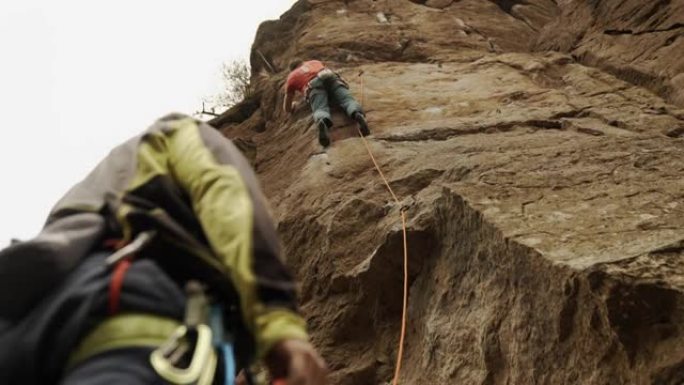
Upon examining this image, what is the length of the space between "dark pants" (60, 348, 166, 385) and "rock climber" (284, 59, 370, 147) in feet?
24.0

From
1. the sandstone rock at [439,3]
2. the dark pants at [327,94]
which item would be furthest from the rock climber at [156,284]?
the sandstone rock at [439,3]

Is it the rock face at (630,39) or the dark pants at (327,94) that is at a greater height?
the dark pants at (327,94)

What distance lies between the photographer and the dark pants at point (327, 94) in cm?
957

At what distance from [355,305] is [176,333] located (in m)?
4.01

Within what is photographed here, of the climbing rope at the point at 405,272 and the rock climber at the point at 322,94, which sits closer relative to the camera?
the climbing rope at the point at 405,272

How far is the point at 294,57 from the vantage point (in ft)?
43.1

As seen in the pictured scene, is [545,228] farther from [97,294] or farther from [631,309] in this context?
[97,294]

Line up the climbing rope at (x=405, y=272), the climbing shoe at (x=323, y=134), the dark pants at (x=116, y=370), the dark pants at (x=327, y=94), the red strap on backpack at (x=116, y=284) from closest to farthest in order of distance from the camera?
the dark pants at (x=116, y=370), the red strap on backpack at (x=116, y=284), the climbing rope at (x=405, y=272), the climbing shoe at (x=323, y=134), the dark pants at (x=327, y=94)

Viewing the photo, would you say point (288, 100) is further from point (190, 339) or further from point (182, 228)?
point (190, 339)

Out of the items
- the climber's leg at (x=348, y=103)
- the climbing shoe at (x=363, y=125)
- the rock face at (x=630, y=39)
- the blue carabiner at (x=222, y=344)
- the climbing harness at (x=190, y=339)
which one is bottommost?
the rock face at (x=630, y=39)

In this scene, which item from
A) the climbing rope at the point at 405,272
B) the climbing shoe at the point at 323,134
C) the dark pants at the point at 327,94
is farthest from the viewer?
the dark pants at the point at 327,94

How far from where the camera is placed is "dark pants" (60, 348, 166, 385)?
1.69 metres

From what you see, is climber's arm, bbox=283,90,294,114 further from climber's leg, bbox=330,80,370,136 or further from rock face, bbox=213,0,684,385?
climber's leg, bbox=330,80,370,136

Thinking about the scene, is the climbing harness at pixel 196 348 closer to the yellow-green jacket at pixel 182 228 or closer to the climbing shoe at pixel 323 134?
the yellow-green jacket at pixel 182 228
